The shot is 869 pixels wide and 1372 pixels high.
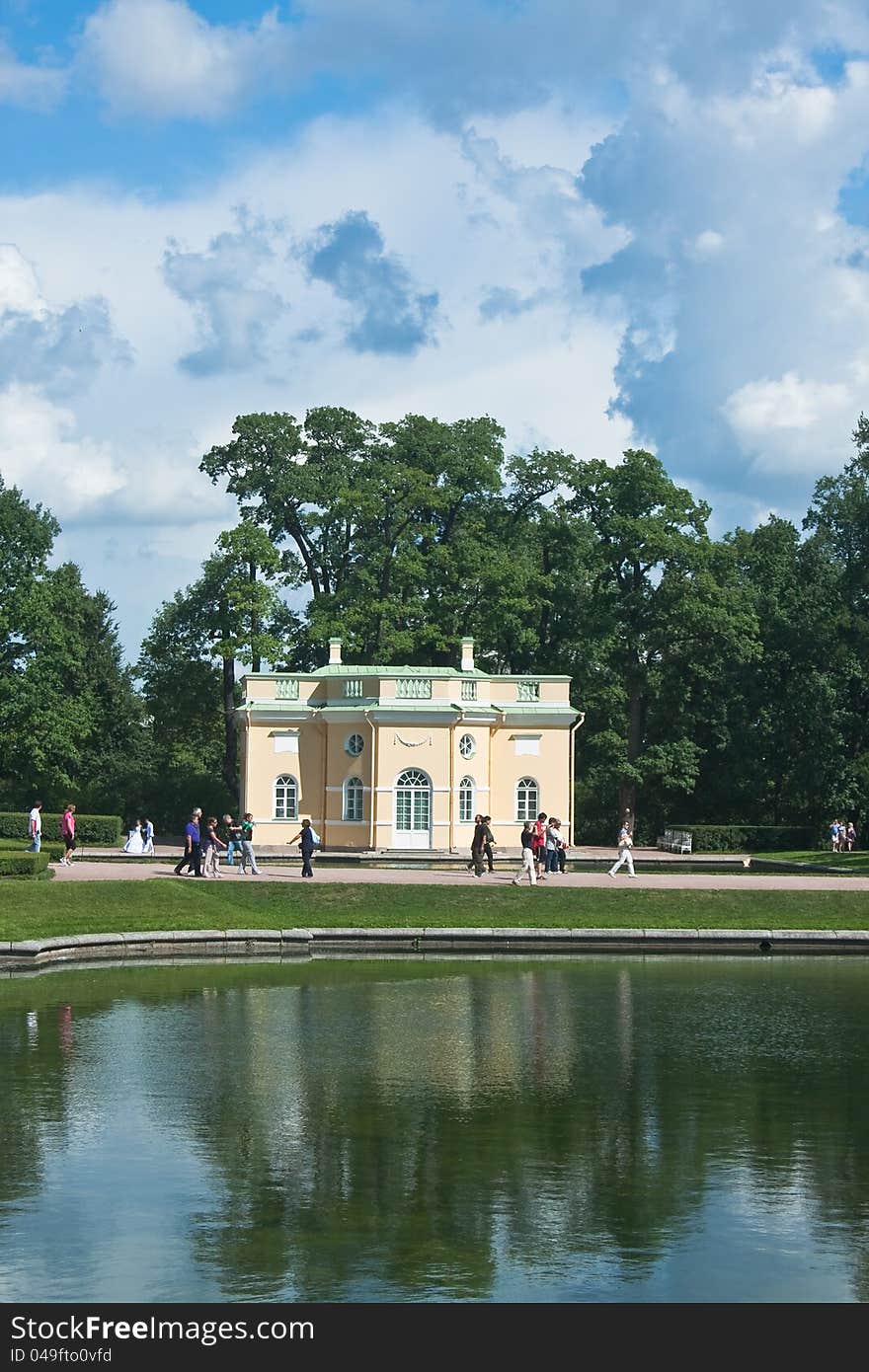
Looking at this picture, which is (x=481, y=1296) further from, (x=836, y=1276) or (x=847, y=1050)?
(x=847, y=1050)

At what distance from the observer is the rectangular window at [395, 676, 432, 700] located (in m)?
56.2

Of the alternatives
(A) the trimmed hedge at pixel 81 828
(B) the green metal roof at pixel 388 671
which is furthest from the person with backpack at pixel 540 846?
(A) the trimmed hedge at pixel 81 828

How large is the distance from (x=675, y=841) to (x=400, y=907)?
32.6m

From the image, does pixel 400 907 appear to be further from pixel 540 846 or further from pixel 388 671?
pixel 388 671

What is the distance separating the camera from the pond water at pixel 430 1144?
11.4 meters

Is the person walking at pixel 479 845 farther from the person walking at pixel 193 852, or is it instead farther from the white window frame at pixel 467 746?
the white window frame at pixel 467 746

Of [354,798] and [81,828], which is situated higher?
[354,798]

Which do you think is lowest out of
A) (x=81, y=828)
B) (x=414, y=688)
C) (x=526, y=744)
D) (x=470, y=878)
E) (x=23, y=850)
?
(x=470, y=878)

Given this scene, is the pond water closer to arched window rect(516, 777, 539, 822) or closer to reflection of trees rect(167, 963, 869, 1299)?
reflection of trees rect(167, 963, 869, 1299)

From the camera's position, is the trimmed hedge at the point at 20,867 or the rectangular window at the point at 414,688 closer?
the trimmed hedge at the point at 20,867

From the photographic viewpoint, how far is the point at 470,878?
3831cm

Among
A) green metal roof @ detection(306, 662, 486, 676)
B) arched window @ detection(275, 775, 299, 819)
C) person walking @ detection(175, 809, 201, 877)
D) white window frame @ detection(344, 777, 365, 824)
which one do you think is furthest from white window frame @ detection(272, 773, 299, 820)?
person walking @ detection(175, 809, 201, 877)

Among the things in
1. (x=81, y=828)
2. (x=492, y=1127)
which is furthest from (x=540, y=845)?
(x=81, y=828)

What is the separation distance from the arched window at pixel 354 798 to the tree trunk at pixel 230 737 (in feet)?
35.5
